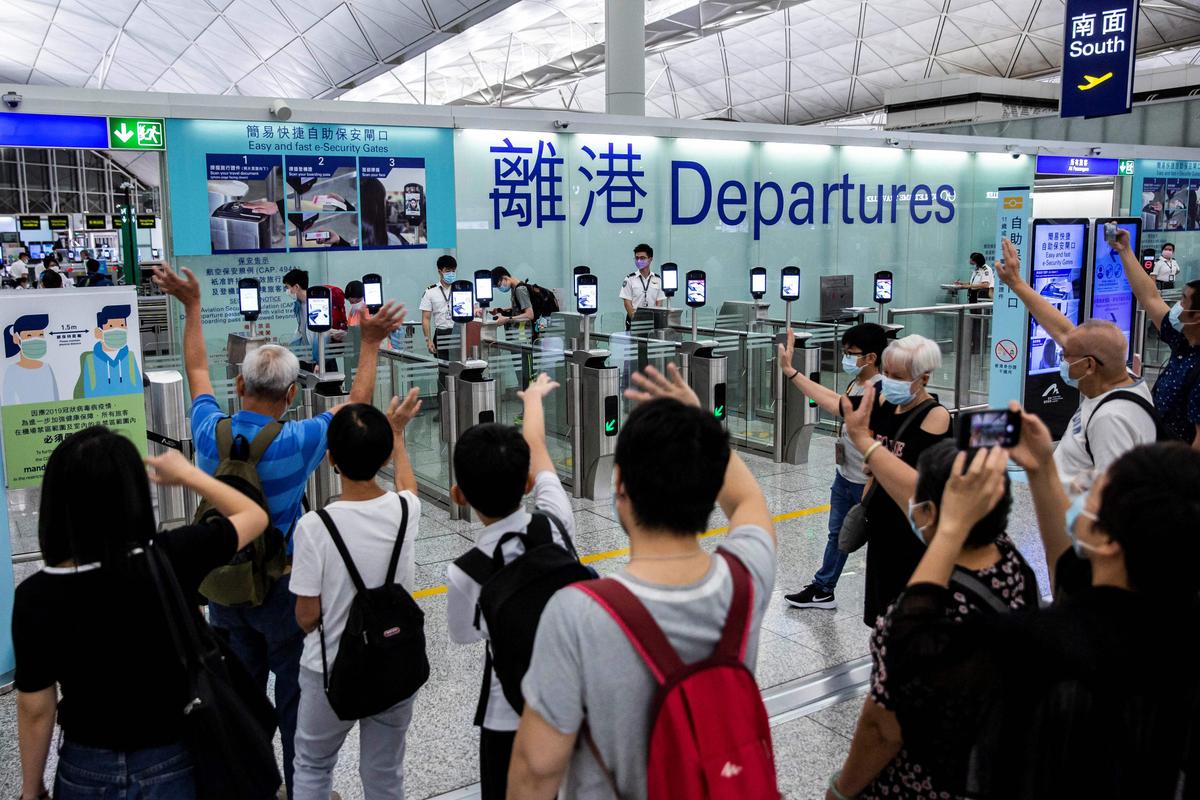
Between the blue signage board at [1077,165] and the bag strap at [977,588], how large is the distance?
1466cm

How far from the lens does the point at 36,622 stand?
210 cm

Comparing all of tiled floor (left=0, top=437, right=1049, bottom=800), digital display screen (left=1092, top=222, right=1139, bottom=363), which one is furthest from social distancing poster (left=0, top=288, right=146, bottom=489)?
digital display screen (left=1092, top=222, right=1139, bottom=363)

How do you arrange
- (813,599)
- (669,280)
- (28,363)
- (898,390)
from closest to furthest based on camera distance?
1. (898,390)
2. (28,363)
3. (813,599)
4. (669,280)

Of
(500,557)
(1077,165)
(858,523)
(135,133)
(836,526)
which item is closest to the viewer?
(500,557)

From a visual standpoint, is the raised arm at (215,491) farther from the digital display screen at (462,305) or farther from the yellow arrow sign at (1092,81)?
the yellow arrow sign at (1092,81)

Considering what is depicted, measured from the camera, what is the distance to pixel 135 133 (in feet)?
27.8

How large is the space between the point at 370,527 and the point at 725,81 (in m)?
31.4

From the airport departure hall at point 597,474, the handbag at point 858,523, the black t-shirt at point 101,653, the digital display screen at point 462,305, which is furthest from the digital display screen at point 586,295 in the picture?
the black t-shirt at point 101,653

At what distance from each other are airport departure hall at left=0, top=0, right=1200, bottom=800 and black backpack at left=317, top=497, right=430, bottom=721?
0.04 ft

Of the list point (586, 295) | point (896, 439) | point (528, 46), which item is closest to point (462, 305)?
point (586, 295)

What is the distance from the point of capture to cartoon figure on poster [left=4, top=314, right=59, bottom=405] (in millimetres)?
4473

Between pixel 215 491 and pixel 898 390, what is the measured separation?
2684mm

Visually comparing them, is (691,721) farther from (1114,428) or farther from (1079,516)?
(1114,428)

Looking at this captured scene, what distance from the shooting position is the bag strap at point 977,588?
205cm
